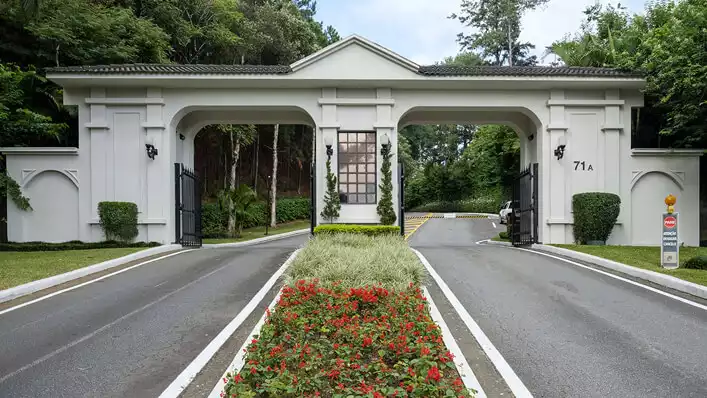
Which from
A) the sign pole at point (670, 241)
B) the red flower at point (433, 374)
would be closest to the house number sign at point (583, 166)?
the sign pole at point (670, 241)

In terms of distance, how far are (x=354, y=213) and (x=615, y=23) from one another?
18.7 meters

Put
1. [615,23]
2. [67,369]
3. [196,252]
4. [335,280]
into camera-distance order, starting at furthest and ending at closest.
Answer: [615,23] → [196,252] → [335,280] → [67,369]

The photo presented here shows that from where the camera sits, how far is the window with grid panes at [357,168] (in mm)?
15250

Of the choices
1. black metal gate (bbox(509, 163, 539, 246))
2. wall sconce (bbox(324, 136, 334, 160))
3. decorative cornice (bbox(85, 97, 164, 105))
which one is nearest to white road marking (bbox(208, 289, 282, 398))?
wall sconce (bbox(324, 136, 334, 160))

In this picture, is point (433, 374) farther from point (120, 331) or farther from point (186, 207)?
point (186, 207)

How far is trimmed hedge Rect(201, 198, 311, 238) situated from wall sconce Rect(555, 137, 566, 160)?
14.8m

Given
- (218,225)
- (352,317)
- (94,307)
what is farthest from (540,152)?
(218,225)

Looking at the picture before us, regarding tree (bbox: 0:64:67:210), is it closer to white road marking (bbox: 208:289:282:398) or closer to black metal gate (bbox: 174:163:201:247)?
black metal gate (bbox: 174:163:201:247)

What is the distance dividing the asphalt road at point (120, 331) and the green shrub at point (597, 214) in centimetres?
953

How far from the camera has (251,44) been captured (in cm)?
2838

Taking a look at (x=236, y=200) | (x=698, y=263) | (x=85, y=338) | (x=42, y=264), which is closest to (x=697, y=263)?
(x=698, y=263)

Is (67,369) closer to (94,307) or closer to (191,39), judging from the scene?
(94,307)

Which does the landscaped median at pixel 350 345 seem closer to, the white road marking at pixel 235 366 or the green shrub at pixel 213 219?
the white road marking at pixel 235 366

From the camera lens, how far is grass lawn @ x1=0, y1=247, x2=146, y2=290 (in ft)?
28.4
